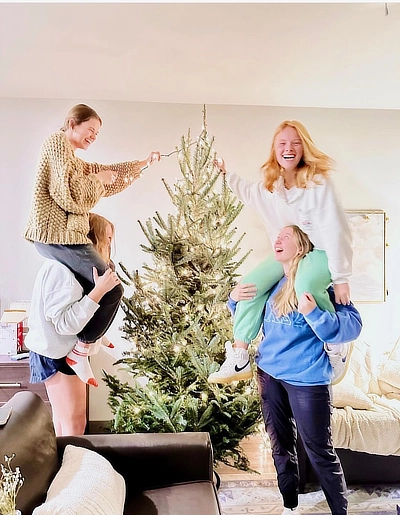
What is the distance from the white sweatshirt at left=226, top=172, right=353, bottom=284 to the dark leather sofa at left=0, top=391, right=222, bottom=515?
975mm

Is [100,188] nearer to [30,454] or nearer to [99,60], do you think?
[99,60]

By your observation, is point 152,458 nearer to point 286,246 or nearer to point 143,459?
point 143,459

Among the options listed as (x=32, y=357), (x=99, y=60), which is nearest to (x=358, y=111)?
(x=99, y=60)

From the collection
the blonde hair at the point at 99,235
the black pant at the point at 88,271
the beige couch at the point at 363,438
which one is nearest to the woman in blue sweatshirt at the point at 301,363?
the beige couch at the point at 363,438

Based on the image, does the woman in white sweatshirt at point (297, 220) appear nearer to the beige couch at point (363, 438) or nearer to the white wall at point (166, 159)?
the beige couch at point (363, 438)

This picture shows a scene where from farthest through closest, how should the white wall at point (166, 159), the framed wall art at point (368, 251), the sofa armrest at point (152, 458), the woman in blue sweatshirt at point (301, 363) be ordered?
the framed wall art at point (368, 251)
the white wall at point (166, 159)
the woman in blue sweatshirt at point (301, 363)
the sofa armrest at point (152, 458)

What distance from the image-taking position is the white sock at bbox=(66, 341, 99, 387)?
2.35m

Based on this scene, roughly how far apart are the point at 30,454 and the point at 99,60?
78.5 inches

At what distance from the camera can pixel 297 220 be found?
2203 millimetres

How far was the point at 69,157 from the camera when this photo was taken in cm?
231

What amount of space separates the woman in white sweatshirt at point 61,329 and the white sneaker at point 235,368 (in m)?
0.65

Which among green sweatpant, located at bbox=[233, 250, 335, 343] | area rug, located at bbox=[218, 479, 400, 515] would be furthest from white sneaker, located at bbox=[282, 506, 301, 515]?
green sweatpant, located at bbox=[233, 250, 335, 343]

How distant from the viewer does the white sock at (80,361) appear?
235 cm

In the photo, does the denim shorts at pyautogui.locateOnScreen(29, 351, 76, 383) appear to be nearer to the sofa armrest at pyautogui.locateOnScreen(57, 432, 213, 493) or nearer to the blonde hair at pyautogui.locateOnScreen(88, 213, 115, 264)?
the sofa armrest at pyautogui.locateOnScreen(57, 432, 213, 493)
